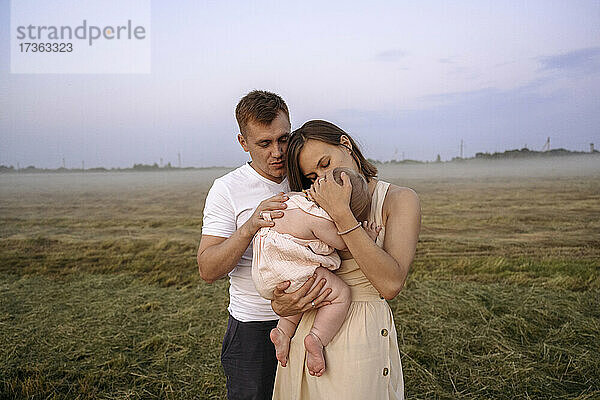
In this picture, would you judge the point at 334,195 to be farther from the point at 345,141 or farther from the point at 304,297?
the point at 304,297

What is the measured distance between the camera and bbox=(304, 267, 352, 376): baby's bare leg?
1772mm

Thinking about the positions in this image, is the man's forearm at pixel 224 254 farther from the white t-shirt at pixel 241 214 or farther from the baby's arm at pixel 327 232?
the baby's arm at pixel 327 232

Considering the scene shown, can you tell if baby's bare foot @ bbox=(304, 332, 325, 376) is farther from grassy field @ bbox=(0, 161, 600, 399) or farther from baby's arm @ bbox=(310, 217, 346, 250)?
grassy field @ bbox=(0, 161, 600, 399)

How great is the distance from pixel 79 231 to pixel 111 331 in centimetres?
384

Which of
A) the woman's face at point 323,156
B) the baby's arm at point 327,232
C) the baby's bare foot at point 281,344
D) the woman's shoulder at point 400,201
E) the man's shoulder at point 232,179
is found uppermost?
the woman's face at point 323,156

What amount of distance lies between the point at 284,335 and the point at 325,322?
0.23 metres

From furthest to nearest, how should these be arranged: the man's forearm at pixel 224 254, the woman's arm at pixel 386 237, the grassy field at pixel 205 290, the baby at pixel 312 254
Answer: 1. the grassy field at pixel 205 290
2. the man's forearm at pixel 224 254
3. the baby at pixel 312 254
4. the woman's arm at pixel 386 237

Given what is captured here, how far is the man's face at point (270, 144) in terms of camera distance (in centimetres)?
226

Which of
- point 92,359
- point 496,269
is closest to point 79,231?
point 92,359

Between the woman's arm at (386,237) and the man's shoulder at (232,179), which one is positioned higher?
the man's shoulder at (232,179)

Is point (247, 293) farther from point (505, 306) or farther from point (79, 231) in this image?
point (79, 231)

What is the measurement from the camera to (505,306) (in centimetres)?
549

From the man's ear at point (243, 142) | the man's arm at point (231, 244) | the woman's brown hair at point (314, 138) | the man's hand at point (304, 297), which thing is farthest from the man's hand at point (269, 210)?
the man's ear at point (243, 142)

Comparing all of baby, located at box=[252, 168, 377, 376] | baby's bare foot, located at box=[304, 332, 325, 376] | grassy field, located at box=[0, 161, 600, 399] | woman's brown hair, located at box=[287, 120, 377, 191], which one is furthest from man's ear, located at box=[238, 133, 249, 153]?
grassy field, located at box=[0, 161, 600, 399]
